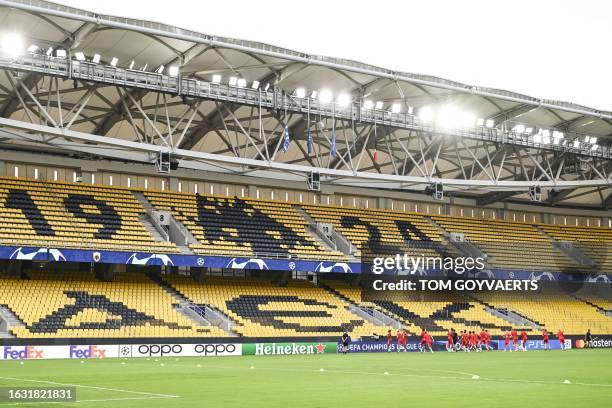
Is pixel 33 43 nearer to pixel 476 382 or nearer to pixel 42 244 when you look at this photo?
pixel 42 244

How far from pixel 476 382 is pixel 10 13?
3216 cm

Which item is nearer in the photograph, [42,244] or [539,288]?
[42,244]

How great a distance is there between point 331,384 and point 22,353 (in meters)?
23.7

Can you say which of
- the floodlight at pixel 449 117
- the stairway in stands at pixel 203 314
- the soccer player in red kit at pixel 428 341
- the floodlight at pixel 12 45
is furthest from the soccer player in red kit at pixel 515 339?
the floodlight at pixel 12 45

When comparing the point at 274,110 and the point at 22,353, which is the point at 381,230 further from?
the point at 22,353

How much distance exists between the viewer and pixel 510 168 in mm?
76875

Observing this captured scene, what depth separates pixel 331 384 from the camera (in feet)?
85.8

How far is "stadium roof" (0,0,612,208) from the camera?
165 ft

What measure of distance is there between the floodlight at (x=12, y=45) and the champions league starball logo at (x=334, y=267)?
24116 millimetres

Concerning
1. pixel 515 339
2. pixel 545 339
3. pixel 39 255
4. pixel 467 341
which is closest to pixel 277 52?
pixel 39 255

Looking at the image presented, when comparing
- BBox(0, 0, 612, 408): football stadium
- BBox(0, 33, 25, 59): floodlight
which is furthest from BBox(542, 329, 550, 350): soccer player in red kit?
BBox(0, 33, 25, 59): floodlight

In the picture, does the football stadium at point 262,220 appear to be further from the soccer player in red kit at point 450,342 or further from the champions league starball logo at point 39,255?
the soccer player in red kit at point 450,342

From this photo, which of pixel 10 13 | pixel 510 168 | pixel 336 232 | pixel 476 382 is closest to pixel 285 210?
pixel 336 232

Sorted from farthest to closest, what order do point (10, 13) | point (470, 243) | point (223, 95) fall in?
point (470, 243) → point (223, 95) → point (10, 13)
